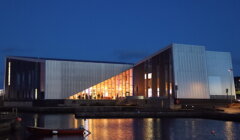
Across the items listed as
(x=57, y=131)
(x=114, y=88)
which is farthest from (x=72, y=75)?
(x=57, y=131)

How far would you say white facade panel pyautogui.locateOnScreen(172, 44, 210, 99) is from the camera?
56.1 metres

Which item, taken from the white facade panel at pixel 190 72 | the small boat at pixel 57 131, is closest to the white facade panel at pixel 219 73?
the white facade panel at pixel 190 72

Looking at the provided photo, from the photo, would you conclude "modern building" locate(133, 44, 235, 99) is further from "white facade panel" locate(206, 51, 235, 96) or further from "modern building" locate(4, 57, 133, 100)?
"modern building" locate(4, 57, 133, 100)

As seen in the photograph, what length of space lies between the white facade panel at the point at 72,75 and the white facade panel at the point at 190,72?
19.8 meters

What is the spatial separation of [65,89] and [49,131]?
42809mm

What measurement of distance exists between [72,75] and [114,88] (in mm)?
10847

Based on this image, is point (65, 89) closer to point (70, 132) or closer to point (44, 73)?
point (44, 73)

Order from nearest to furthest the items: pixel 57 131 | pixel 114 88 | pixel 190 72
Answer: pixel 57 131
pixel 190 72
pixel 114 88

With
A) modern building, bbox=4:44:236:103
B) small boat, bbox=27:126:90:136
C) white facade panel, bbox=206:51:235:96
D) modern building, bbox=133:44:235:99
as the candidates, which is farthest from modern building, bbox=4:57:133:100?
small boat, bbox=27:126:90:136

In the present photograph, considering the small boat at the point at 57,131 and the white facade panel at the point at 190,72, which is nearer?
the small boat at the point at 57,131

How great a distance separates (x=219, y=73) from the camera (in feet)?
198

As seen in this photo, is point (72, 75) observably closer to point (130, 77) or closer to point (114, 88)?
point (114, 88)

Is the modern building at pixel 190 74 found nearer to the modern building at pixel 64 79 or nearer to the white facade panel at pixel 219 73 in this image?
the white facade panel at pixel 219 73

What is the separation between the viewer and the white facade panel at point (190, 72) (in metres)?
56.1
